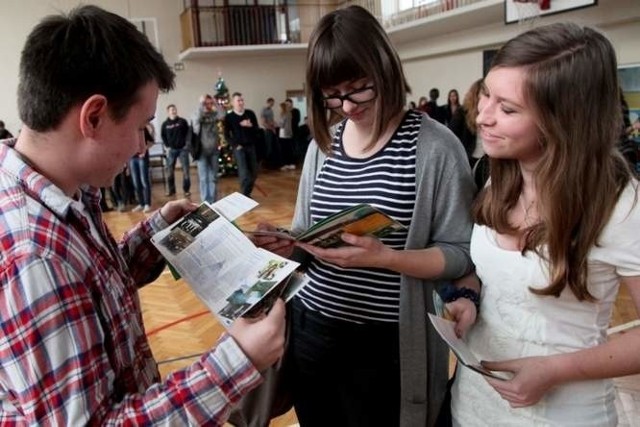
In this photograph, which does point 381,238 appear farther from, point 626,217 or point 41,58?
point 41,58

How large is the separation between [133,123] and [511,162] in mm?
821

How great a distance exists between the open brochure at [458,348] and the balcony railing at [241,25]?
1256 centimetres

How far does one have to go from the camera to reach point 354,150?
1.45 meters

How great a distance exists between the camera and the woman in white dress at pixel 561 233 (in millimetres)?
1001

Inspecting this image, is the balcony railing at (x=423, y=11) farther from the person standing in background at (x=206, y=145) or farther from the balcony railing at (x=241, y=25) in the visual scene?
the person standing in background at (x=206, y=145)

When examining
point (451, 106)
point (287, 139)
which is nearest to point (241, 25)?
point (287, 139)

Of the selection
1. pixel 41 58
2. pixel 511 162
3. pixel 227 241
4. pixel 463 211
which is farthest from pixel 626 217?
pixel 41 58

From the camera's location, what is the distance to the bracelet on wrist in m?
1.25

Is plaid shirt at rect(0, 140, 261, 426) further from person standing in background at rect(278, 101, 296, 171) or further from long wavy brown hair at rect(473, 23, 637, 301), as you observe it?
person standing in background at rect(278, 101, 296, 171)

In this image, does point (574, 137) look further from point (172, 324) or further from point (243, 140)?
point (243, 140)

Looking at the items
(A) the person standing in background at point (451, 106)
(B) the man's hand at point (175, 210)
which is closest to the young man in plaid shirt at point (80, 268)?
(B) the man's hand at point (175, 210)

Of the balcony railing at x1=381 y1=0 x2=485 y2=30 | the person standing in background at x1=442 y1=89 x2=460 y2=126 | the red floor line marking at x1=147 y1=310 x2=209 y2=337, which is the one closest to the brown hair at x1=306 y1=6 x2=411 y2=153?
the red floor line marking at x1=147 y1=310 x2=209 y2=337

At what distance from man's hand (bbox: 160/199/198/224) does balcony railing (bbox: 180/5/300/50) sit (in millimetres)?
12095

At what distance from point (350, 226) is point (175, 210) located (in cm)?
48
